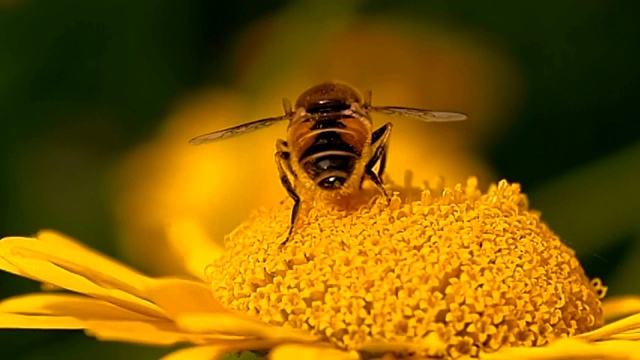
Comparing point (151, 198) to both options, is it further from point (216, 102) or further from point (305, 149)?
point (305, 149)

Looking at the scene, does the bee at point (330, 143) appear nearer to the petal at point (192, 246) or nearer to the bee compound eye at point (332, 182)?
the bee compound eye at point (332, 182)

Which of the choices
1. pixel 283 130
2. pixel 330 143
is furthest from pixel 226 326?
pixel 283 130

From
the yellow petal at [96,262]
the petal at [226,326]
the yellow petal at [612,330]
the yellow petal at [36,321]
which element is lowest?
the petal at [226,326]

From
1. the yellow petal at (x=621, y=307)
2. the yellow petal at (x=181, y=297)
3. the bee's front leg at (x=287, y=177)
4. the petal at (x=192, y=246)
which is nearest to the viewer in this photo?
the yellow petal at (x=181, y=297)

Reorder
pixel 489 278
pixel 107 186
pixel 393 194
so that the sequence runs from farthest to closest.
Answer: pixel 107 186 → pixel 393 194 → pixel 489 278

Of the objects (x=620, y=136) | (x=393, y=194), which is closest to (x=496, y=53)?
(x=620, y=136)

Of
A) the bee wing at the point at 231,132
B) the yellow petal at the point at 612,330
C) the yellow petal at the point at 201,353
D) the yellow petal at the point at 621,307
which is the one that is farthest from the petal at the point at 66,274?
the yellow petal at the point at 621,307
